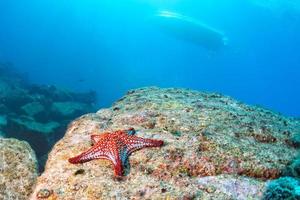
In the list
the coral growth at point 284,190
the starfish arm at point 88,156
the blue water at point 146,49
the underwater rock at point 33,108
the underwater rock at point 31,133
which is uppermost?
the blue water at point 146,49

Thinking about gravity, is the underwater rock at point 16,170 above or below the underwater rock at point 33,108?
below

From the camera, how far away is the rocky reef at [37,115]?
1628cm

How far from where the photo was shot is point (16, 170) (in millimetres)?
5254

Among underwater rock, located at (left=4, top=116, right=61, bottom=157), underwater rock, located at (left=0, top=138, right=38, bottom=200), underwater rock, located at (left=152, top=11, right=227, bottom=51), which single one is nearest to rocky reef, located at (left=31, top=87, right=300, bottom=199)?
underwater rock, located at (left=0, top=138, right=38, bottom=200)

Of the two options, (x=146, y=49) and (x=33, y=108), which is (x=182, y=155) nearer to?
(x=33, y=108)

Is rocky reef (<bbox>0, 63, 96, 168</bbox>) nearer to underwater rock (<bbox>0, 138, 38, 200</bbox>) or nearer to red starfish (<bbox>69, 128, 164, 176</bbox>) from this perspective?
underwater rock (<bbox>0, 138, 38, 200</bbox>)

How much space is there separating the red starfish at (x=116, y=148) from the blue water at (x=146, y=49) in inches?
2451

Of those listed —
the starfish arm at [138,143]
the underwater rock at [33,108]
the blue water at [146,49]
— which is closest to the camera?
the starfish arm at [138,143]

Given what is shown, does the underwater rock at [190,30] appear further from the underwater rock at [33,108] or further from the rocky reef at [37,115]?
the underwater rock at [33,108]

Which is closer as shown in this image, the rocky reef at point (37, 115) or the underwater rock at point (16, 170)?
the underwater rock at point (16, 170)

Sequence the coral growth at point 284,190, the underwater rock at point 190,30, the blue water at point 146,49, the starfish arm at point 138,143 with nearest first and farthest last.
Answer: the coral growth at point 284,190, the starfish arm at point 138,143, the underwater rock at point 190,30, the blue water at point 146,49

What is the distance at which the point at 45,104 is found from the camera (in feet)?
70.3

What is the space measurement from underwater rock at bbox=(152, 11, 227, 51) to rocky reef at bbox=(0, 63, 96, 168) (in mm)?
23553

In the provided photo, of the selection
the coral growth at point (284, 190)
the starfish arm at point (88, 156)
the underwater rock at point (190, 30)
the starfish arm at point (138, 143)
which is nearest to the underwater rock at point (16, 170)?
the starfish arm at point (88, 156)
